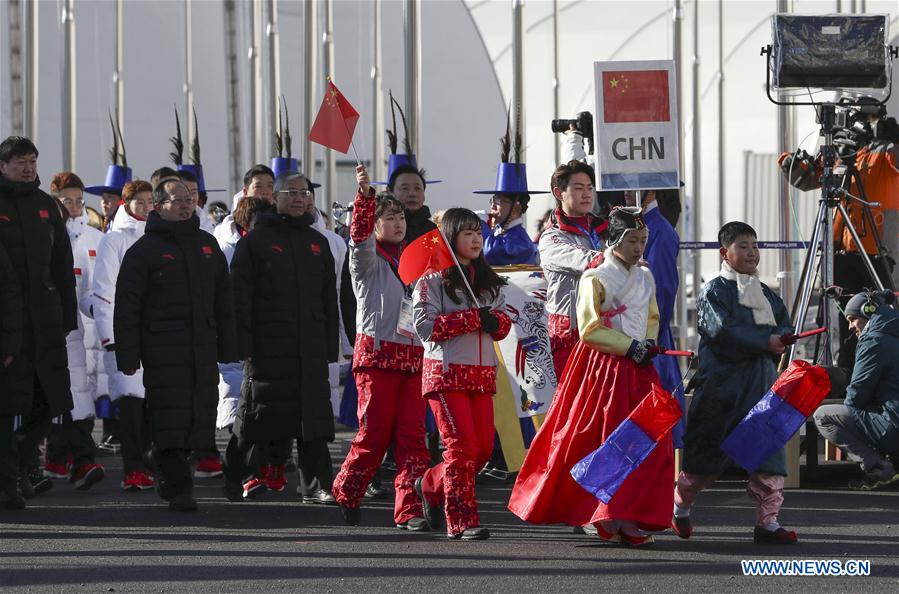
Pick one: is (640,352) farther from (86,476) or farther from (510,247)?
(86,476)

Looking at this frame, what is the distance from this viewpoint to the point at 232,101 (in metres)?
31.6

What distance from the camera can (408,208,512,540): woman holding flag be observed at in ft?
25.5

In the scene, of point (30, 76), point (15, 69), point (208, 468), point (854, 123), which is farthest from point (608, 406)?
point (15, 69)

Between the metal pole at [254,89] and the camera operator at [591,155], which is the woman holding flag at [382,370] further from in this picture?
the metal pole at [254,89]

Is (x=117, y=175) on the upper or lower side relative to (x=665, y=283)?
upper

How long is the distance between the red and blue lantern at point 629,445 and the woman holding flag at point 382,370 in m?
1.02

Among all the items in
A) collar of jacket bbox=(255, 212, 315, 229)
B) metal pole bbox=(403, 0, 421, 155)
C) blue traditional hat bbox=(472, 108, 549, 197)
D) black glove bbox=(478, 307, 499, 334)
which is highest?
metal pole bbox=(403, 0, 421, 155)

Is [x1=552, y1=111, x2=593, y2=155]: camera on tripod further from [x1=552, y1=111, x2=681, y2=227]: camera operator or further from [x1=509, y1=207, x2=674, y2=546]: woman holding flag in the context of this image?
[x1=509, y1=207, x2=674, y2=546]: woman holding flag

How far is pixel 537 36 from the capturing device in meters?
43.9

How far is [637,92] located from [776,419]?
2.56 metres

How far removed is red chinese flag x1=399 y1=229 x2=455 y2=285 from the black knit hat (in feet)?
2.41

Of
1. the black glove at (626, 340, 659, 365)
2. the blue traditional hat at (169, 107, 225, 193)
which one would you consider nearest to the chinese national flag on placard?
the black glove at (626, 340, 659, 365)

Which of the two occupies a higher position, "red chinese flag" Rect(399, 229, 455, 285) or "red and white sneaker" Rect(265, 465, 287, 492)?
"red chinese flag" Rect(399, 229, 455, 285)

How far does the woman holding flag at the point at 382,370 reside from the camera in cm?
824
